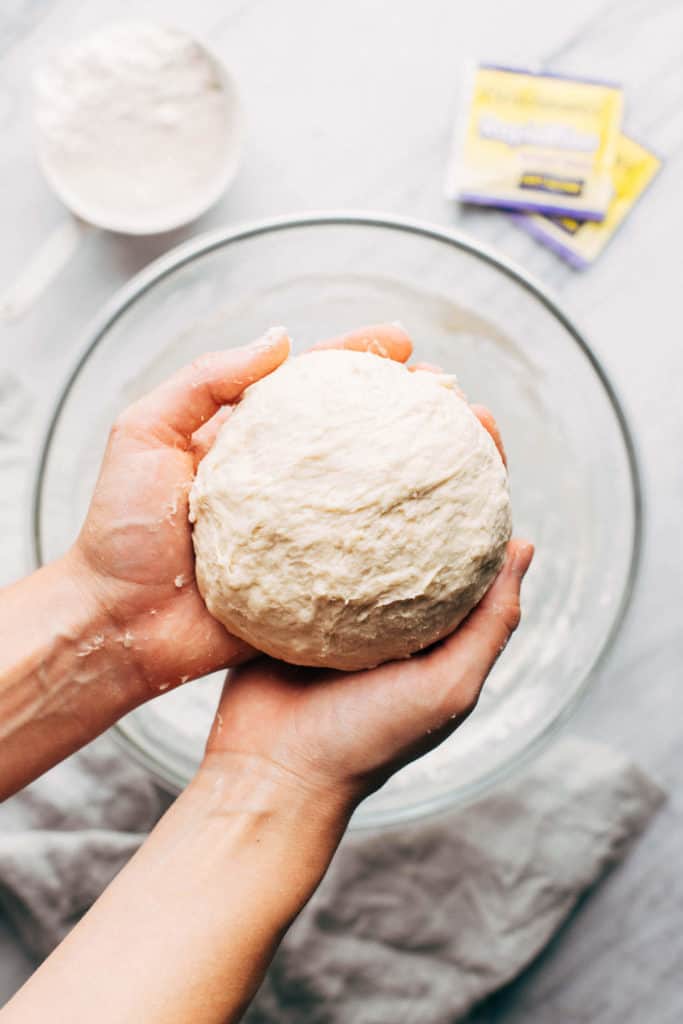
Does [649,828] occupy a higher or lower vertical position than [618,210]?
lower

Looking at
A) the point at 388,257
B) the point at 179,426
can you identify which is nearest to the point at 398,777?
the point at 179,426

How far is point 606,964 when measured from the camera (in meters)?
1.20

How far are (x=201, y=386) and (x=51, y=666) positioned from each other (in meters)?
0.32

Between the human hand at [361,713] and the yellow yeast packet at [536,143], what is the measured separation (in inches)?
19.6

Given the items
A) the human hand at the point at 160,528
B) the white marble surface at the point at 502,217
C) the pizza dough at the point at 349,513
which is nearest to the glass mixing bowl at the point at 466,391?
the white marble surface at the point at 502,217

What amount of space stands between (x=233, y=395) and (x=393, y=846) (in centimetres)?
62

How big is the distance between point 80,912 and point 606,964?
678mm

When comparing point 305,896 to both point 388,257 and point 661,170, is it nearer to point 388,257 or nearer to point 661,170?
point 388,257

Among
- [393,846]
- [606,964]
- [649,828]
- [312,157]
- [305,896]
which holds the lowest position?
[606,964]

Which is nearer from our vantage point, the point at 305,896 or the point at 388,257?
the point at 305,896

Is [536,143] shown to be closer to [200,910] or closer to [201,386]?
[201,386]

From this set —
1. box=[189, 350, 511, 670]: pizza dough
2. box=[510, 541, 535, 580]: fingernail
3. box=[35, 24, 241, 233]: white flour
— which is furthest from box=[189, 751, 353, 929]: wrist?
box=[35, 24, 241, 233]: white flour

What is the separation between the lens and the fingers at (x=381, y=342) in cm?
99

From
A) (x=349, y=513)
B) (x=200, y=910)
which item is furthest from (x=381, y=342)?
(x=200, y=910)
